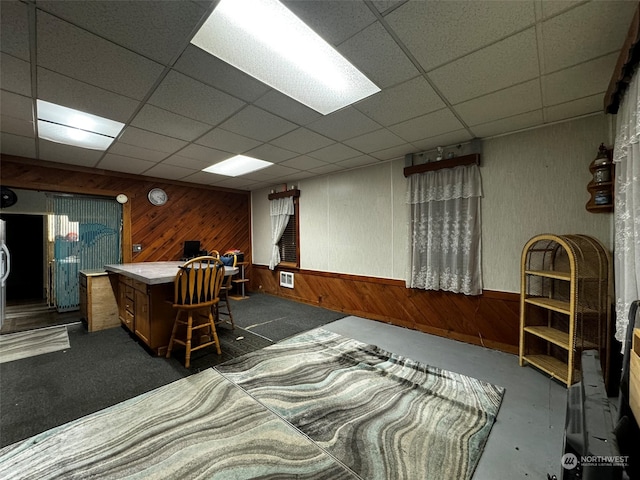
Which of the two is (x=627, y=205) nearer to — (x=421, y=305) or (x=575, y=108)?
(x=575, y=108)

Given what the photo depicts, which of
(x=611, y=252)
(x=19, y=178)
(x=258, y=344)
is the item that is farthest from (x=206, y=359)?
(x=611, y=252)

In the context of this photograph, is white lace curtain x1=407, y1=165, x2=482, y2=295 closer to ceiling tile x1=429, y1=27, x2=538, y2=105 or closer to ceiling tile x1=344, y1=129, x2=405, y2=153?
ceiling tile x1=344, y1=129, x2=405, y2=153

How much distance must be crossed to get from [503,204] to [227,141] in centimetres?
336

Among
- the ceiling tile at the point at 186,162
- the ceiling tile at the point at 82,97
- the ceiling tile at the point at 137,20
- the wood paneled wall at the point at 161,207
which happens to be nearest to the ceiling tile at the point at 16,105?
the ceiling tile at the point at 82,97

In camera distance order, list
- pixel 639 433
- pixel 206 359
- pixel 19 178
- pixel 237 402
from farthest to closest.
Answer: pixel 19 178
pixel 206 359
pixel 237 402
pixel 639 433

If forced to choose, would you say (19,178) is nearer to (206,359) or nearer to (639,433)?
(206,359)

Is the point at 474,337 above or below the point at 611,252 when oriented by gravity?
below

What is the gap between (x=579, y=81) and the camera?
191cm

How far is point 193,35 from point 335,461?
8.54 feet

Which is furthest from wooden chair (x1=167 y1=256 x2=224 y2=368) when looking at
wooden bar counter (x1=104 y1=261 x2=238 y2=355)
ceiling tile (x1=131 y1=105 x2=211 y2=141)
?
ceiling tile (x1=131 y1=105 x2=211 y2=141)

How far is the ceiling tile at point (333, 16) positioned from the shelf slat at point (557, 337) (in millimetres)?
2866

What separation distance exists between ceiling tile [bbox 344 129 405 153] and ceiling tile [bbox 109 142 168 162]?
262 centimetres

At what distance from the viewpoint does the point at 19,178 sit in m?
3.57

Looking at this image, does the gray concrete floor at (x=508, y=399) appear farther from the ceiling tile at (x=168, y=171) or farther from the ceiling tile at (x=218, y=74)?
the ceiling tile at (x=168, y=171)
